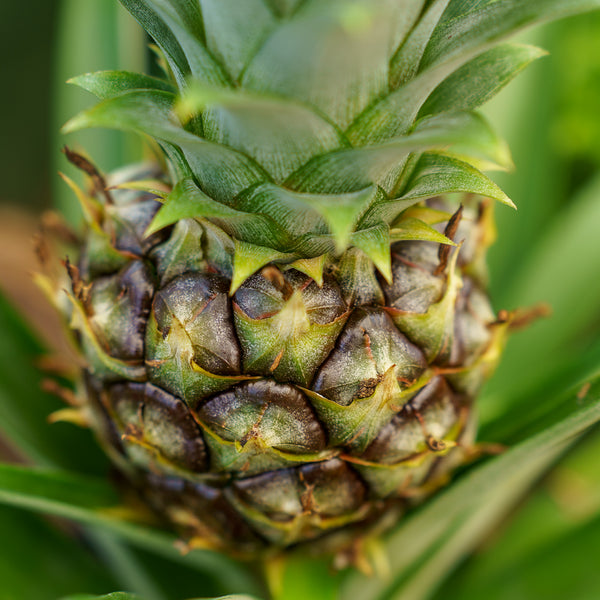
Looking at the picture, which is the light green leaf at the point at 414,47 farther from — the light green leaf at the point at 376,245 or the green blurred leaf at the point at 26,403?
the green blurred leaf at the point at 26,403

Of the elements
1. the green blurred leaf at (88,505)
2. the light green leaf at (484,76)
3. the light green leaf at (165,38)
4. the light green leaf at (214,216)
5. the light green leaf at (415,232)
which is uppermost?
the light green leaf at (484,76)

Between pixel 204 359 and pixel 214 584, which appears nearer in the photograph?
pixel 204 359

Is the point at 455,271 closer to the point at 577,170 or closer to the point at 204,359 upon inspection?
the point at 204,359

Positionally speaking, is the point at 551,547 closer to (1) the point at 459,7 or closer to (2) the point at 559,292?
(2) the point at 559,292

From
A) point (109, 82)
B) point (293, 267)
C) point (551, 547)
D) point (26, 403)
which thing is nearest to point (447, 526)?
point (551, 547)

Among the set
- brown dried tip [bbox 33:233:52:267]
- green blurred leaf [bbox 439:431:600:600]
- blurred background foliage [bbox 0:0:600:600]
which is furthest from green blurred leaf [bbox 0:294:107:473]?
green blurred leaf [bbox 439:431:600:600]

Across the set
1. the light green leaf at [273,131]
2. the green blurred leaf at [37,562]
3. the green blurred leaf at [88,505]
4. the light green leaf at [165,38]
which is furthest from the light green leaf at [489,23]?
Answer: the green blurred leaf at [37,562]

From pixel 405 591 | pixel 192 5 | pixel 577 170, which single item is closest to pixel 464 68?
pixel 192 5
